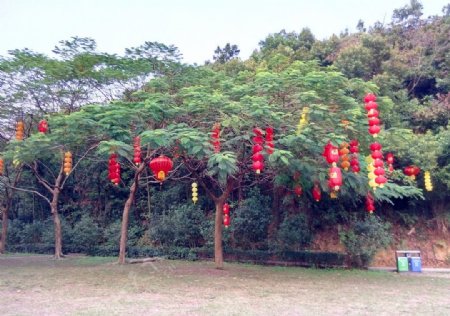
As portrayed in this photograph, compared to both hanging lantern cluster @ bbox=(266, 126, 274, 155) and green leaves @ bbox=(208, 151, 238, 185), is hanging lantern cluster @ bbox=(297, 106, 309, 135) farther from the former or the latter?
green leaves @ bbox=(208, 151, 238, 185)

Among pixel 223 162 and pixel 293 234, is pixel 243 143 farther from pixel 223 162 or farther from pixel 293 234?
pixel 293 234

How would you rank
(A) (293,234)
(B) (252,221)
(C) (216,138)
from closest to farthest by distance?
(C) (216,138), (A) (293,234), (B) (252,221)

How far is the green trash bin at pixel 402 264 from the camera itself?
12531 millimetres

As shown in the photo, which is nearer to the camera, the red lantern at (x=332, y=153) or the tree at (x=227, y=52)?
the red lantern at (x=332, y=153)

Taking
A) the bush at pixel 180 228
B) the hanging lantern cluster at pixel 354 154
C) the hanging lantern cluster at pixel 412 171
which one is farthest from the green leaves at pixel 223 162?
the bush at pixel 180 228

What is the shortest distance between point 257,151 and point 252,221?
6582mm

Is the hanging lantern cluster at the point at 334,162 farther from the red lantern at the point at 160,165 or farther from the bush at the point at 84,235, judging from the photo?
the bush at the point at 84,235

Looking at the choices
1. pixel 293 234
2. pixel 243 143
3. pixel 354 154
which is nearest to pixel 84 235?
pixel 293 234

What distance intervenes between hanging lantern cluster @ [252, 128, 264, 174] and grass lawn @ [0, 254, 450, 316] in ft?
7.34

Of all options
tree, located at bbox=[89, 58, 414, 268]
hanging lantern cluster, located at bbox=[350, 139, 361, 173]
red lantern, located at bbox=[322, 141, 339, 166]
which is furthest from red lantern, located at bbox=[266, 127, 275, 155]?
hanging lantern cluster, located at bbox=[350, 139, 361, 173]

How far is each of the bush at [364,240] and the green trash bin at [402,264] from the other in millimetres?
625

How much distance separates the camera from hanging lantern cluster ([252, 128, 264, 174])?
8367 mm

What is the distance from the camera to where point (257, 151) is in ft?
27.9

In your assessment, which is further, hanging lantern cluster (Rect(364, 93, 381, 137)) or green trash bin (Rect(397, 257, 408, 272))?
green trash bin (Rect(397, 257, 408, 272))
